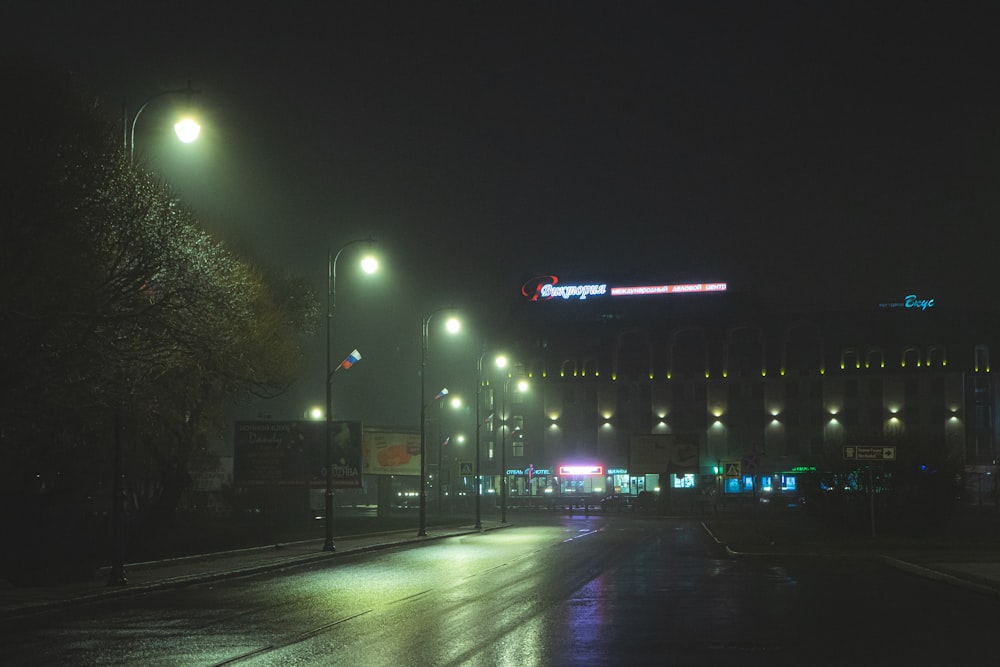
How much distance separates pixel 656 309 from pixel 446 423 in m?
26.6

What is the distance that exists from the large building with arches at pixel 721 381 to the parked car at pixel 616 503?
54.4 ft

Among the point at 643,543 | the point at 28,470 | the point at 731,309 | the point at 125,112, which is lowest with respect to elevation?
the point at 643,543

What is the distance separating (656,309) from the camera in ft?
367

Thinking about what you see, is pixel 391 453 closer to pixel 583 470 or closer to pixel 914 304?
pixel 583 470

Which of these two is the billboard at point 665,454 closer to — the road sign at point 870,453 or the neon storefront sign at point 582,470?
the neon storefront sign at point 582,470

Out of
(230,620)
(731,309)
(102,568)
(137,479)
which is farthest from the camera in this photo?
(731,309)

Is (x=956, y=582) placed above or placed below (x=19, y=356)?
below

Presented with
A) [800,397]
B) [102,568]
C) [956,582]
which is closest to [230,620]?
[102,568]

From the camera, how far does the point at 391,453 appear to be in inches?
2518

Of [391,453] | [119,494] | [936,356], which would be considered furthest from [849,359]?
[119,494]

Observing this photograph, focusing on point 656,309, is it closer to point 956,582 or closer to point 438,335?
point 438,335

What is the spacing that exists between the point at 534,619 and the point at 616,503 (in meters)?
64.4

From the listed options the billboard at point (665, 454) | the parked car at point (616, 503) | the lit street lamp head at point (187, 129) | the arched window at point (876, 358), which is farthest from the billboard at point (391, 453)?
the arched window at point (876, 358)

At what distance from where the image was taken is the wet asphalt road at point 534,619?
13.8m
